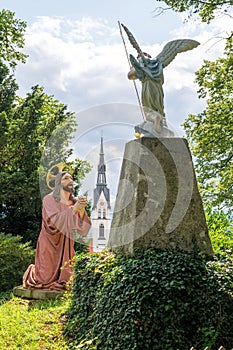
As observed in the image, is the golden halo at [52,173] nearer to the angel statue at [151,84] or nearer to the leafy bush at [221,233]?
the angel statue at [151,84]

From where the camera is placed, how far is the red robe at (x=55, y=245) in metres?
7.17

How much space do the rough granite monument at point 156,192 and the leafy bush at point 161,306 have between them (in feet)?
1.26

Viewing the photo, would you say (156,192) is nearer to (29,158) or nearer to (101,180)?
(101,180)

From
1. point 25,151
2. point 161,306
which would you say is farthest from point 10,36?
point 161,306

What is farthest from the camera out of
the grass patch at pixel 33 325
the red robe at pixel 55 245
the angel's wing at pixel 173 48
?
the red robe at pixel 55 245

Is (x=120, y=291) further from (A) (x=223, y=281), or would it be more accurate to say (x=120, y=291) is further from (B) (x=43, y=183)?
(B) (x=43, y=183)

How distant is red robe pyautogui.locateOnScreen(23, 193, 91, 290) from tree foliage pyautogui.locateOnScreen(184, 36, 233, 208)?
6809 millimetres

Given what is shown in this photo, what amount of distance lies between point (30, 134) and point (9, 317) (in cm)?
705

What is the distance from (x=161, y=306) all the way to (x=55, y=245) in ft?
11.6

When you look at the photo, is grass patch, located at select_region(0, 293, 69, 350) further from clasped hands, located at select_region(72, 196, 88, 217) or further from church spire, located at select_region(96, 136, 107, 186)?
church spire, located at select_region(96, 136, 107, 186)

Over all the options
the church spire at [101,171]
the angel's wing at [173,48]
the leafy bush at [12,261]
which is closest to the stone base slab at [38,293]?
the church spire at [101,171]

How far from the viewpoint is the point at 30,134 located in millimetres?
12023

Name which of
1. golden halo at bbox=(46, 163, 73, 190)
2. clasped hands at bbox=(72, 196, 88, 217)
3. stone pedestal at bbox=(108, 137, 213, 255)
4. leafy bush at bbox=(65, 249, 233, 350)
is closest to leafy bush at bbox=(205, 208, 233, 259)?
stone pedestal at bbox=(108, 137, 213, 255)

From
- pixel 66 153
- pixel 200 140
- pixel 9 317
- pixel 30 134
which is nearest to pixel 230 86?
pixel 200 140
